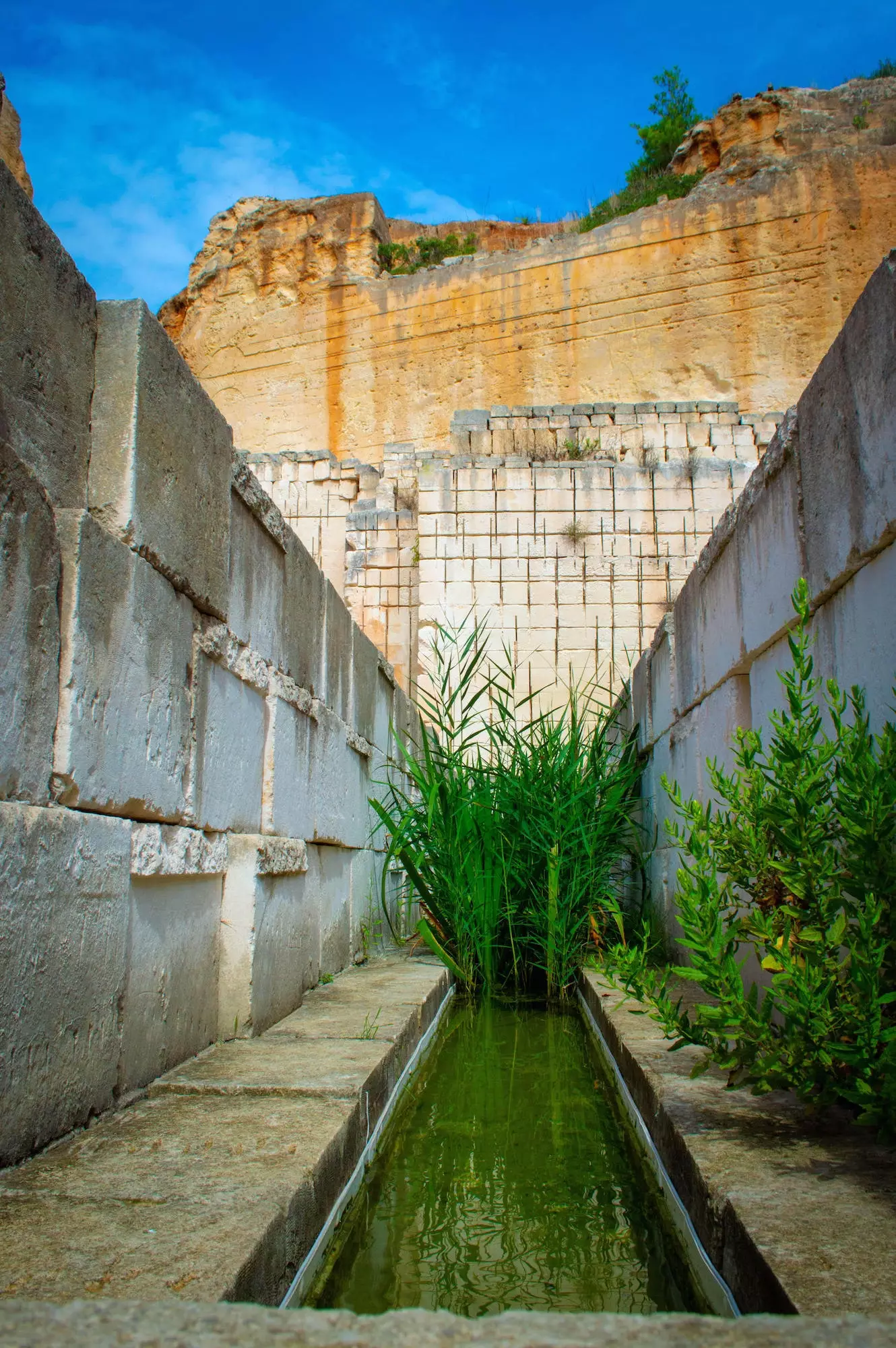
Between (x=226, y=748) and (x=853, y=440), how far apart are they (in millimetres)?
1759

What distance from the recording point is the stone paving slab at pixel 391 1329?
0.91 m

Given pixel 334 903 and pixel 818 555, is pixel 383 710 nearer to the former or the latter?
pixel 334 903

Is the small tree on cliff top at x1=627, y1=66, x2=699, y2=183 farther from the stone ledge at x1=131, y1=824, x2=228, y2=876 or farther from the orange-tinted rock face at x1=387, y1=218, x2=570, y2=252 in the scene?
the stone ledge at x1=131, y1=824, x2=228, y2=876

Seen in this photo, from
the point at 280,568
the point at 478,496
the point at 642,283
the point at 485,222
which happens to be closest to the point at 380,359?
the point at 642,283

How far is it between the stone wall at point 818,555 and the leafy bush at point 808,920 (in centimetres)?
18

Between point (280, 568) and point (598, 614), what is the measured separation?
18.9 ft

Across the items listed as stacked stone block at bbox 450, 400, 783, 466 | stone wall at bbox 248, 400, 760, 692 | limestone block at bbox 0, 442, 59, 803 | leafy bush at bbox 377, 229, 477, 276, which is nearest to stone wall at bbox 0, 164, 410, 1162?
limestone block at bbox 0, 442, 59, 803

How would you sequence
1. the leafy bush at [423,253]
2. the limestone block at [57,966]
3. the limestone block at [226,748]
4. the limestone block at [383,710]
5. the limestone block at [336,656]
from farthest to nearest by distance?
the leafy bush at [423,253] → the limestone block at [383,710] → the limestone block at [336,656] → the limestone block at [226,748] → the limestone block at [57,966]

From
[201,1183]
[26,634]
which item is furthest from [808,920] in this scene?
[26,634]

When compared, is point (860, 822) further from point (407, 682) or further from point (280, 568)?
point (407, 682)

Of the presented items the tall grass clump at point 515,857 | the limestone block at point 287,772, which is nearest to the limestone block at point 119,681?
the limestone block at point 287,772

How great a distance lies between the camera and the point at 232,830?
9.48ft

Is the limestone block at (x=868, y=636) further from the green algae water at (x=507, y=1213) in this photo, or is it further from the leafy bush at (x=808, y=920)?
the green algae water at (x=507, y=1213)

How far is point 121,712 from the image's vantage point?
2.09 meters
